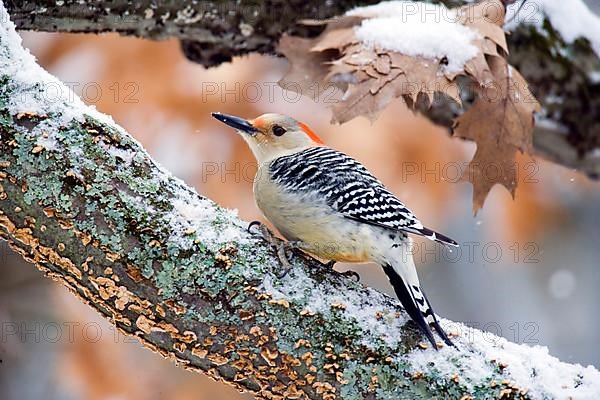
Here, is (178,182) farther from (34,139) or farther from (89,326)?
(89,326)

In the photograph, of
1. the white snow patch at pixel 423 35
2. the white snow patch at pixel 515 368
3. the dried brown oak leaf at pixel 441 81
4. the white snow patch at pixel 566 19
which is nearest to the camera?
the white snow patch at pixel 515 368

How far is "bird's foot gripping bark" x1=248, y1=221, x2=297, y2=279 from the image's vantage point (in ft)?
7.25

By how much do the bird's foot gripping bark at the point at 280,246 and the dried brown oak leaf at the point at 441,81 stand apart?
0.66m

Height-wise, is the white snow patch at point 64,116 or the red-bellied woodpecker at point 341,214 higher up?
the white snow patch at point 64,116

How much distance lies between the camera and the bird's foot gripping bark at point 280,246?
2.21 m

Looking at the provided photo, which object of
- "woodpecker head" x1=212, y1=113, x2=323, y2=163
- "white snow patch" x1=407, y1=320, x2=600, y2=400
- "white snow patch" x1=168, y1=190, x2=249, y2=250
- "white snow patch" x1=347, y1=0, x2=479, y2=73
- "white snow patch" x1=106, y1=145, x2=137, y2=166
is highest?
"white snow patch" x1=347, y1=0, x2=479, y2=73

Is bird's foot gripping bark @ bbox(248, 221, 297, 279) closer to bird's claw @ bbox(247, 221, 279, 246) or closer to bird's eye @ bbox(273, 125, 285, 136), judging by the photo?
bird's claw @ bbox(247, 221, 279, 246)

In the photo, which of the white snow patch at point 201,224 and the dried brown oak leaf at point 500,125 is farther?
the dried brown oak leaf at point 500,125

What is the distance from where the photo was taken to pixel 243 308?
2.10 m

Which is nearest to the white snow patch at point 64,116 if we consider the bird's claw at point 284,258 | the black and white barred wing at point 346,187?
the bird's claw at point 284,258

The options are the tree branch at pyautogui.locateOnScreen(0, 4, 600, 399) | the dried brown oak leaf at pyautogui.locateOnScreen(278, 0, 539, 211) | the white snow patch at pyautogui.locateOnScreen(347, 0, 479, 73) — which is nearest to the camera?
the tree branch at pyautogui.locateOnScreen(0, 4, 600, 399)

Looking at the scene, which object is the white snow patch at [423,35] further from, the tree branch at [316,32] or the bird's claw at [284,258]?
the bird's claw at [284,258]

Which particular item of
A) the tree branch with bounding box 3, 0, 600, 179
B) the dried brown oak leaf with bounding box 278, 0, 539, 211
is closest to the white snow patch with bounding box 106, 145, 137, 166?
the dried brown oak leaf with bounding box 278, 0, 539, 211

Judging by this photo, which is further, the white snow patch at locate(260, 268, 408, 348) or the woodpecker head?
the woodpecker head
